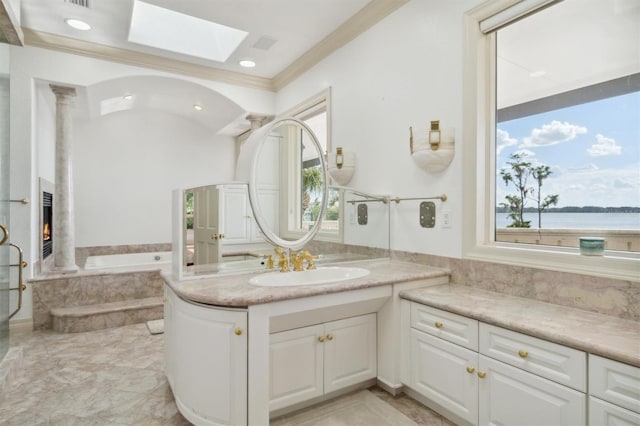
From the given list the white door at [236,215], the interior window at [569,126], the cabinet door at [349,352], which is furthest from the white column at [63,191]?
the interior window at [569,126]

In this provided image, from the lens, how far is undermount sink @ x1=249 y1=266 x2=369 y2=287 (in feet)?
7.34

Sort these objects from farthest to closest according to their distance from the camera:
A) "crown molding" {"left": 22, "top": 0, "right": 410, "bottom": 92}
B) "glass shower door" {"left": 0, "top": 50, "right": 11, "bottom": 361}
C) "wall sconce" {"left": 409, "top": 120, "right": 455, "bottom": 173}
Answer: "crown molding" {"left": 22, "top": 0, "right": 410, "bottom": 92}
"wall sconce" {"left": 409, "top": 120, "right": 455, "bottom": 173}
"glass shower door" {"left": 0, "top": 50, "right": 11, "bottom": 361}

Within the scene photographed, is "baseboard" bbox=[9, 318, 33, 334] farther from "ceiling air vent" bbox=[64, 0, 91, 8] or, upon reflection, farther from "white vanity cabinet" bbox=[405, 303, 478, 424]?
"white vanity cabinet" bbox=[405, 303, 478, 424]

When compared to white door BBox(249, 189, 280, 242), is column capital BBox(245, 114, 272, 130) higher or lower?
higher

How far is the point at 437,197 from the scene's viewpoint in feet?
8.29

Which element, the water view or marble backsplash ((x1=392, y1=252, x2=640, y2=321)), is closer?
marble backsplash ((x1=392, y1=252, x2=640, y2=321))

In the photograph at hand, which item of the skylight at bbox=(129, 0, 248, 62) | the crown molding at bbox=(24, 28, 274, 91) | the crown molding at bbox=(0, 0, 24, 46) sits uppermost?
the skylight at bbox=(129, 0, 248, 62)

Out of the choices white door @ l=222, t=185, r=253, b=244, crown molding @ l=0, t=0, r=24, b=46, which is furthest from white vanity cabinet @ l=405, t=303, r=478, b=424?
crown molding @ l=0, t=0, r=24, b=46

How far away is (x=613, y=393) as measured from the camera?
1.30m

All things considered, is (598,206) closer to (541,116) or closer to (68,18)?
(541,116)

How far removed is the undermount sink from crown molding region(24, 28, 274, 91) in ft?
9.71

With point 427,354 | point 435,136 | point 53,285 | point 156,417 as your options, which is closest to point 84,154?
point 53,285

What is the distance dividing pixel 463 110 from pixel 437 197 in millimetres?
607

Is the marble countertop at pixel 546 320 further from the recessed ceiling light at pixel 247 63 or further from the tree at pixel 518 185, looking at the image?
the recessed ceiling light at pixel 247 63
